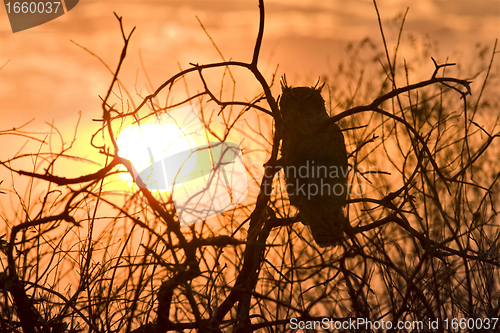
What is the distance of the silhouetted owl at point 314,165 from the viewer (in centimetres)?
259

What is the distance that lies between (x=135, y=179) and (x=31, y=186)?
870mm

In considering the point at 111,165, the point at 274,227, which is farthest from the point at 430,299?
the point at 111,165

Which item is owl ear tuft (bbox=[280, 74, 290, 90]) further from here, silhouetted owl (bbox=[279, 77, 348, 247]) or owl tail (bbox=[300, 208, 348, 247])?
owl tail (bbox=[300, 208, 348, 247])

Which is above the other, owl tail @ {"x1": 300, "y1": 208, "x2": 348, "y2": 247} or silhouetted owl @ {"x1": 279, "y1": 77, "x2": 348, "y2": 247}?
silhouetted owl @ {"x1": 279, "y1": 77, "x2": 348, "y2": 247}

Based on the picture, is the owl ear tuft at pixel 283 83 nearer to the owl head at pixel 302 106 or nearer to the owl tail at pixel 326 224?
the owl head at pixel 302 106

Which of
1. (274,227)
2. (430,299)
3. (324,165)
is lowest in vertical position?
(430,299)

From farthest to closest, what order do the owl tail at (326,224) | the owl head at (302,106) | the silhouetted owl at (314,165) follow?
the owl head at (302,106)
the silhouetted owl at (314,165)
the owl tail at (326,224)

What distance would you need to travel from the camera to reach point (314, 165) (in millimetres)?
2646

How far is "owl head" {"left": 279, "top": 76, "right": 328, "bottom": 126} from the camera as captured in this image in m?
2.72

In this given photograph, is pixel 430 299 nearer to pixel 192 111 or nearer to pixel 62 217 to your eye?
pixel 192 111

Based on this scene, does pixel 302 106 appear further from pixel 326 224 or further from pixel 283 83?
pixel 326 224

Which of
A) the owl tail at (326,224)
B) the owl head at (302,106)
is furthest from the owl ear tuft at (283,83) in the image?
the owl tail at (326,224)

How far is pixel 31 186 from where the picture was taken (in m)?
2.31

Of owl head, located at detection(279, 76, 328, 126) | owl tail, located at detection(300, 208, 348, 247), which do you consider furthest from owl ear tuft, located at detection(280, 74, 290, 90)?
owl tail, located at detection(300, 208, 348, 247)
